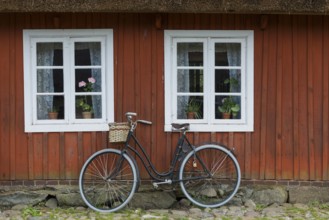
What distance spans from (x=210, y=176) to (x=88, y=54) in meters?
2.44

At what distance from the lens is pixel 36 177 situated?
7.81 m

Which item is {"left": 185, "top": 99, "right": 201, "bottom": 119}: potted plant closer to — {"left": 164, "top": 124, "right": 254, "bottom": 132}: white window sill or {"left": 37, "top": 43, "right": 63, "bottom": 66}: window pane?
{"left": 164, "top": 124, "right": 254, "bottom": 132}: white window sill

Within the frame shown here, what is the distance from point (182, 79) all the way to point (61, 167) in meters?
2.13

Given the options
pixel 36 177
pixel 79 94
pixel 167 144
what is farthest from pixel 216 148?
pixel 36 177

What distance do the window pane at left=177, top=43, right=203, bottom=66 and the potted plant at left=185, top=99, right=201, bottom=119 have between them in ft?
1.83

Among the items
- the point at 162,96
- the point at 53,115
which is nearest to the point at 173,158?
the point at 162,96

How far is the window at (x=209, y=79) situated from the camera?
7.83m

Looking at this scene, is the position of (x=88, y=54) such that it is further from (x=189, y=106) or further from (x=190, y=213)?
(x=190, y=213)

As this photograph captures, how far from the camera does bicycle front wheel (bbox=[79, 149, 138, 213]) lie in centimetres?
747

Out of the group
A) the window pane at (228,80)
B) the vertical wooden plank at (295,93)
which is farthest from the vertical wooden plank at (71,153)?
the vertical wooden plank at (295,93)

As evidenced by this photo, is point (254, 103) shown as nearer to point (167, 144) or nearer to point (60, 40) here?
point (167, 144)

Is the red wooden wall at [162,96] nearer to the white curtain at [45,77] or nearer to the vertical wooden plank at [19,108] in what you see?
the vertical wooden plank at [19,108]

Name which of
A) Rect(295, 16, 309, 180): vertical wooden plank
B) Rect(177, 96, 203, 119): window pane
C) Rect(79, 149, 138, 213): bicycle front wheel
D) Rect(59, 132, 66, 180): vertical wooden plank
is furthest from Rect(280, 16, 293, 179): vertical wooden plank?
Rect(59, 132, 66, 180): vertical wooden plank

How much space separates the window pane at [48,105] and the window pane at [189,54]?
1.79 meters
